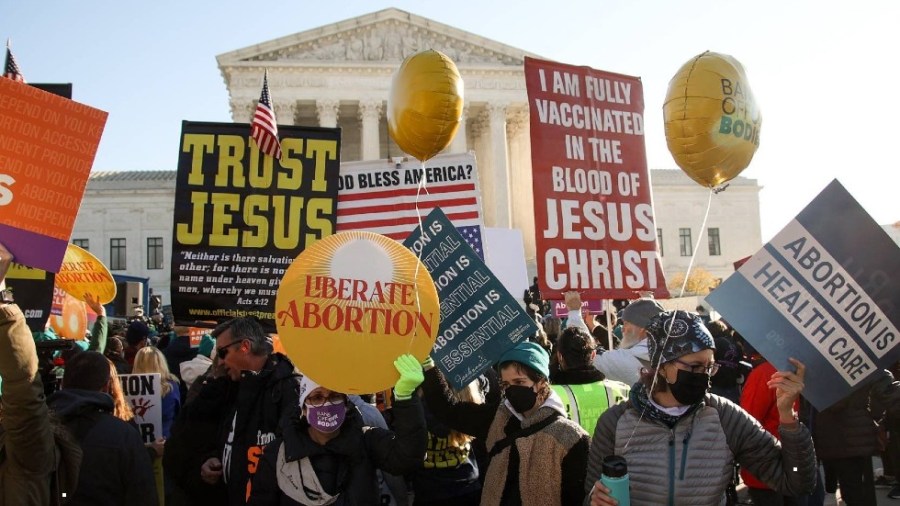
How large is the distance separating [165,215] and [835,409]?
45134mm

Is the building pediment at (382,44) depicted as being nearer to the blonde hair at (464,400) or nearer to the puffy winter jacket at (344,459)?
the blonde hair at (464,400)

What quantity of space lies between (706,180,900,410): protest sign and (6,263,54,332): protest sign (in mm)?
3861

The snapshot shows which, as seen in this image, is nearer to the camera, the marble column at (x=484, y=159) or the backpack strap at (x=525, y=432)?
the backpack strap at (x=525, y=432)

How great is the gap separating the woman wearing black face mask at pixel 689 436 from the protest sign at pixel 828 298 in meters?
0.11

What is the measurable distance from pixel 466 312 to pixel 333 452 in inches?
45.4

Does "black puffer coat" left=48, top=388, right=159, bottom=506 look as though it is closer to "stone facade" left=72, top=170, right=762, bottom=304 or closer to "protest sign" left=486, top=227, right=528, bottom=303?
"protest sign" left=486, top=227, right=528, bottom=303

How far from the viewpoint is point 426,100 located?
4.37m

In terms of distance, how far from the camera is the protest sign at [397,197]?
240 inches

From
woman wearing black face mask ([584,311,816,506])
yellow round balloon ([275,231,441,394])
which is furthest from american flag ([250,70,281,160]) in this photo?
woman wearing black face mask ([584,311,816,506])

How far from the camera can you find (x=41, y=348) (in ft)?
13.5

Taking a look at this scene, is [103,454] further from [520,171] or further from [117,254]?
[117,254]

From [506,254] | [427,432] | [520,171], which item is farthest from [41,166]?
[520,171]

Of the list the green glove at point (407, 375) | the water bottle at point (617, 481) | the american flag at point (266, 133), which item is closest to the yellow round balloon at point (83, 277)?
the american flag at point (266, 133)

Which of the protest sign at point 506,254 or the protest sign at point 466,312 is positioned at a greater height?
the protest sign at point 506,254
